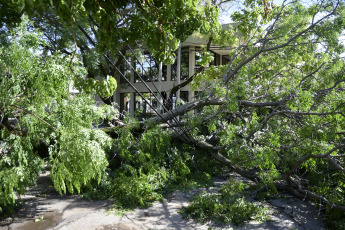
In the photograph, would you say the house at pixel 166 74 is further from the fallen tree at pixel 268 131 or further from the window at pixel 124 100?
the fallen tree at pixel 268 131

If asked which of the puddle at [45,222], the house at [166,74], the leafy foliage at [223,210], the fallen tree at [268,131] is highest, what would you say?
the house at [166,74]

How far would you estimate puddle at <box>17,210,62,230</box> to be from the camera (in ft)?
17.1

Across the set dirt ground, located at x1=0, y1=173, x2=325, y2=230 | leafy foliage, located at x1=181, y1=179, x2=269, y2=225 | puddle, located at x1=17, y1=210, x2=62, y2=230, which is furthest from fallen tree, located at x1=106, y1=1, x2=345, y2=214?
A: puddle, located at x1=17, y1=210, x2=62, y2=230

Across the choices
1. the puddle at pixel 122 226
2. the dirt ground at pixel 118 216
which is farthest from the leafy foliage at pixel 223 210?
the puddle at pixel 122 226

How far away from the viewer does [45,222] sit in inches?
212

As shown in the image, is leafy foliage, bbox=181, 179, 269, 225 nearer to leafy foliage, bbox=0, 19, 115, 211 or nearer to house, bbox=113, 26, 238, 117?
leafy foliage, bbox=0, 19, 115, 211

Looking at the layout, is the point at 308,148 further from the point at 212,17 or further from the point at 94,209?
the point at 94,209

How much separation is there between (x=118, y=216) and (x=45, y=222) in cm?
127

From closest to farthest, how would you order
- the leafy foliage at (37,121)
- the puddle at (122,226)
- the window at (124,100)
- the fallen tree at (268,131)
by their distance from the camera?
the leafy foliage at (37,121), the puddle at (122,226), the fallen tree at (268,131), the window at (124,100)

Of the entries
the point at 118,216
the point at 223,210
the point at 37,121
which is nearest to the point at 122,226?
the point at 118,216

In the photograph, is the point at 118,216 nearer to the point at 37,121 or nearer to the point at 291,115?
the point at 37,121

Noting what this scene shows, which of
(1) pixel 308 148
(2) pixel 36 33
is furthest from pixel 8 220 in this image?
(1) pixel 308 148

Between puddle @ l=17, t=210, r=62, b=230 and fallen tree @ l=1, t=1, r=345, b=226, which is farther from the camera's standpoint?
fallen tree @ l=1, t=1, r=345, b=226

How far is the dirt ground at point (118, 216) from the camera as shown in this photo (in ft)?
17.2
